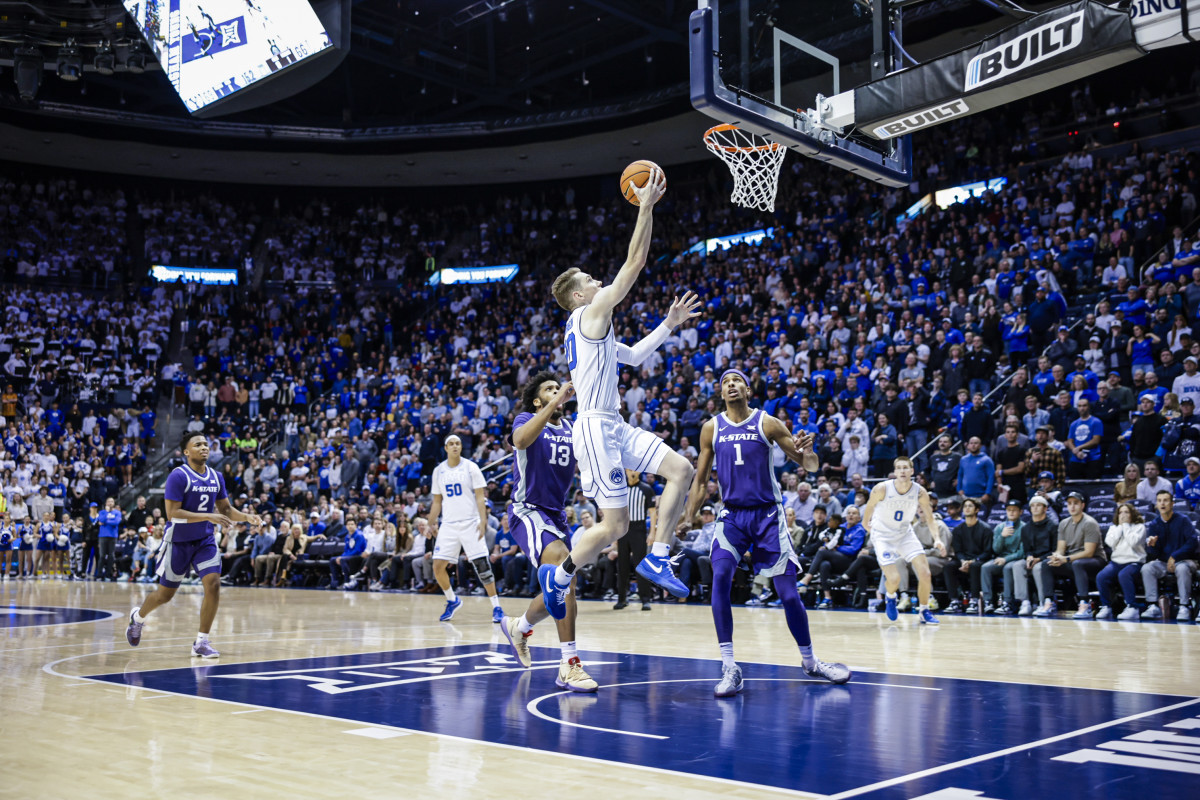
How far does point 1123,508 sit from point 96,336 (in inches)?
1042

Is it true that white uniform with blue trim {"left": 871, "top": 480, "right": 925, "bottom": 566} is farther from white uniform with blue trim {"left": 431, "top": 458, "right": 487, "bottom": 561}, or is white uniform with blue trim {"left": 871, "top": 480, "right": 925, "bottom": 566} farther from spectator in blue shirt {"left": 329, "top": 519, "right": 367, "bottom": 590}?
spectator in blue shirt {"left": 329, "top": 519, "right": 367, "bottom": 590}

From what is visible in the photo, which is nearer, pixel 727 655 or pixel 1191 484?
pixel 727 655

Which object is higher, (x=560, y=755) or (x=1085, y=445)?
(x=1085, y=445)

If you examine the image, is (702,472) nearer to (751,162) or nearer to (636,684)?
(636,684)

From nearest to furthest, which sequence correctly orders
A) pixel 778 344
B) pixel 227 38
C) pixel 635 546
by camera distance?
1. pixel 635 546
2. pixel 227 38
3. pixel 778 344

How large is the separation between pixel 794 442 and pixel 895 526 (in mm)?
5537

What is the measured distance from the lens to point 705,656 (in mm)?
8016

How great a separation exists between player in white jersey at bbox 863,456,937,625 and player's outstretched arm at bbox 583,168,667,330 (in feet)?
21.0

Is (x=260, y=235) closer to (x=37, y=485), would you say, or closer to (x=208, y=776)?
(x=37, y=485)

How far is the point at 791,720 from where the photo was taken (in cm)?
502

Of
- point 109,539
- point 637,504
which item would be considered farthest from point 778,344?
point 109,539

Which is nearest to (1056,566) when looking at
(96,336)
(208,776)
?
(208,776)

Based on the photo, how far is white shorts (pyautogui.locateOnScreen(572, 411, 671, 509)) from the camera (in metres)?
5.84

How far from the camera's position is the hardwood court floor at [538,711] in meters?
3.79
